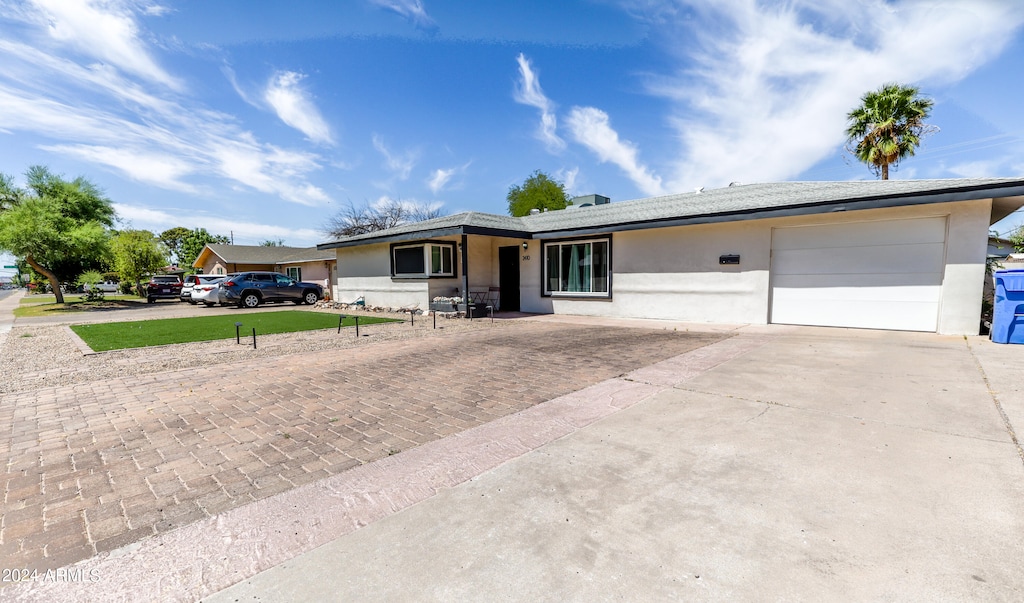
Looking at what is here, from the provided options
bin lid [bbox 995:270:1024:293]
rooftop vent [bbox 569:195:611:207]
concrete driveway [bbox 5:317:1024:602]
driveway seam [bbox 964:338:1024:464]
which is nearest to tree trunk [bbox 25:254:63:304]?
rooftop vent [bbox 569:195:611:207]

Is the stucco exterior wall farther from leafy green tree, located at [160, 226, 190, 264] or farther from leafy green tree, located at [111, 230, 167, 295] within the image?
leafy green tree, located at [160, 226, 190, 264]

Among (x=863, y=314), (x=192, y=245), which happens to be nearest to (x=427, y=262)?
(x=863, y=314)

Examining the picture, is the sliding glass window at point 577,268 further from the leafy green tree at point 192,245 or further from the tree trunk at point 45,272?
the leafy green tree at point 192,245

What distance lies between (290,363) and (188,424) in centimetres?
268

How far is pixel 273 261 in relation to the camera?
33.9 m

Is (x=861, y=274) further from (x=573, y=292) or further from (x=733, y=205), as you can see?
(x=573, y=292)

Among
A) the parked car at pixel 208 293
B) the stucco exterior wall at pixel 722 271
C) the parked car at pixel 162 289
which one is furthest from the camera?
the parked car at pixel 162 289

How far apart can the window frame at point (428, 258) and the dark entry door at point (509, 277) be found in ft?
5.63

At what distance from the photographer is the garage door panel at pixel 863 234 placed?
324 inches

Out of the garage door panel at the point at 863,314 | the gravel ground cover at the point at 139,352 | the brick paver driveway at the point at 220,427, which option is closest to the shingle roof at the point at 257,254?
the gravel ground cover at the point at 139,352

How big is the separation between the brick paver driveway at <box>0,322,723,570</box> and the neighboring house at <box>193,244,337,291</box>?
2183 cm

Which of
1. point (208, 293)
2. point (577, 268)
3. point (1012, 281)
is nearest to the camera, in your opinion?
point (1012, 281)

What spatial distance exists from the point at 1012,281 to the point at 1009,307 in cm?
45

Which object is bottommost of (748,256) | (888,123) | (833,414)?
(833,414)
